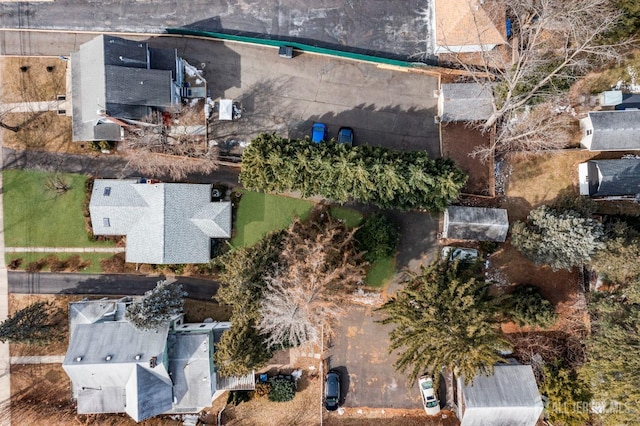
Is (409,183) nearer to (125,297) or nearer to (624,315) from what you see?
(624,315)

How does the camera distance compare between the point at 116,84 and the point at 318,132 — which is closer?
the point at 116,84

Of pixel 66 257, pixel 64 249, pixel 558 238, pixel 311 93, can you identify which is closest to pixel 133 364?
pixel 66 257

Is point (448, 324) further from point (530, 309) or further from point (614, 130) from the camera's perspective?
point (614, 130)

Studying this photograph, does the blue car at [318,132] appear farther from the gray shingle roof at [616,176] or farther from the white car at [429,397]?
the white car at [429,397]

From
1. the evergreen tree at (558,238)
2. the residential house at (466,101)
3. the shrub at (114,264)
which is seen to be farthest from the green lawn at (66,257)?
the evergreen tree at (558,238)

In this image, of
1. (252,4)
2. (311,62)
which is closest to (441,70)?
(311,62)

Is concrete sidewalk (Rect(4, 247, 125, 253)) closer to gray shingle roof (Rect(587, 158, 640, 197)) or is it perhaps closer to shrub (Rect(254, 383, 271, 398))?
shrub (Rect(254, 383, 271, 398))
